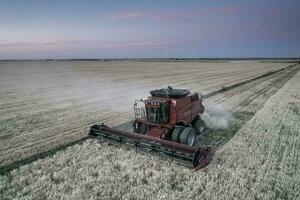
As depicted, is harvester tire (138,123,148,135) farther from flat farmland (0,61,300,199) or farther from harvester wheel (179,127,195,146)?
harvester wheel (179,127,195,146)

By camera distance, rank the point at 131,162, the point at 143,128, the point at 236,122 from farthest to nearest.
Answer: the point at 236,122
the point at 143,128
the point at 131,162

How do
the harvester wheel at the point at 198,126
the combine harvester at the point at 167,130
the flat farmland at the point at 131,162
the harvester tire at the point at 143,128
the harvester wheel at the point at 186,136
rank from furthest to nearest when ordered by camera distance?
1. the harvester wheel at the point at 198,126
2. the harvester tire at the point at 143,128
3. the harvester wheel at the point at 186,136
4. the combine harvester at the point at 167,130
5. the flat farmland at the point at 131,162

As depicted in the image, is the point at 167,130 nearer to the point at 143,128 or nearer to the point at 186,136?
the point at 186,136

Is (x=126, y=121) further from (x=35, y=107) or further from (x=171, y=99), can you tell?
(x=35, y=107)

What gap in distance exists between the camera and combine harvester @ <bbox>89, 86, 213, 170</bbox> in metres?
8.18

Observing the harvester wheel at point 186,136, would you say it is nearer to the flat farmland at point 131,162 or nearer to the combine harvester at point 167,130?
the combine harvester at point 167,130

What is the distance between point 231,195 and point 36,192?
14.4ft

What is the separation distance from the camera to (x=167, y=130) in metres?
9.55

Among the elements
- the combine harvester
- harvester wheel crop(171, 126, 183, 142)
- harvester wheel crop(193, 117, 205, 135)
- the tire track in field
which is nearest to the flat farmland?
the tire track in field

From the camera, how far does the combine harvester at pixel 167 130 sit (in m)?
8.18

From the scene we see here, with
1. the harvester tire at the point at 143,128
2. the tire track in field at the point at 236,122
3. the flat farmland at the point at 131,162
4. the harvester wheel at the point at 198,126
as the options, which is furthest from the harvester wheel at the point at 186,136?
the harvester wheel at the point at 198,126

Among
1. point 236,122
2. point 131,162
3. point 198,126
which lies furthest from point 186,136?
point 236,122

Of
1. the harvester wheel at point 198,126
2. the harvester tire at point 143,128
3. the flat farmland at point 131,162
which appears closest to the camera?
the flat farmland at point 131,162

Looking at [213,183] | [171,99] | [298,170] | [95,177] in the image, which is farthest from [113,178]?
[298,170]
